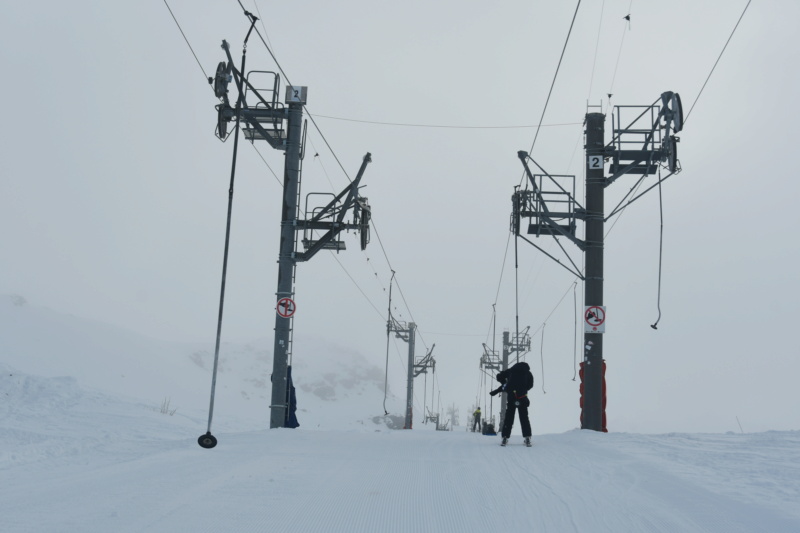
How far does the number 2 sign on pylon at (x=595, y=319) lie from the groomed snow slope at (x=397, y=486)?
239 inches

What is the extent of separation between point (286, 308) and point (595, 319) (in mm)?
7604

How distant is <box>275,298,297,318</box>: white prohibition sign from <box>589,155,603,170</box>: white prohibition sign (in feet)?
27.0

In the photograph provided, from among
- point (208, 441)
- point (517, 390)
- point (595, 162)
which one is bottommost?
point (208, 441)

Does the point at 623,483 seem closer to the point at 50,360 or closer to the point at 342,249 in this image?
the point at 342,249

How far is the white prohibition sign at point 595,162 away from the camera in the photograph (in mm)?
19297

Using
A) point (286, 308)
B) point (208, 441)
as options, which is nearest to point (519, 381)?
point (208, 441)

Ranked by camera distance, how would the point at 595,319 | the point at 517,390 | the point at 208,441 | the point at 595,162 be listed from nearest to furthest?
the point at 208,441 < the point at 517,390 < the point at 595,319 < the point at 595,162

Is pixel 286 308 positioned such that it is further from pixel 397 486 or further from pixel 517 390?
pixel 397 486

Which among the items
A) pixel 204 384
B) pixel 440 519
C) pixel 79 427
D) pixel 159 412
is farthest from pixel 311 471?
pixel 204 384

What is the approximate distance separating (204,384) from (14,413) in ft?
258

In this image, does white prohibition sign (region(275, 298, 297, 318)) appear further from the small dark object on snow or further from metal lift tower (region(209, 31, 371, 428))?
the small dark object on snow

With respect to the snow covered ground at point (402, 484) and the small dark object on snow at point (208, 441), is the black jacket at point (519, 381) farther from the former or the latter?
the small dark object on snow at point (208, 441)

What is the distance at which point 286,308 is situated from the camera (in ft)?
64.0

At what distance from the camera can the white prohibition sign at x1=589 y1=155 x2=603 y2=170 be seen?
19.3 meters
